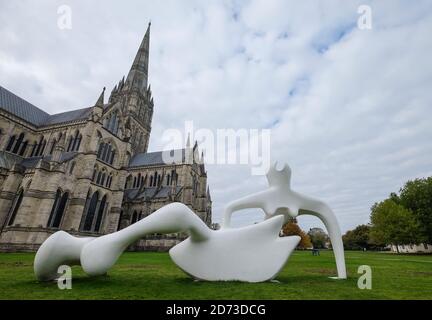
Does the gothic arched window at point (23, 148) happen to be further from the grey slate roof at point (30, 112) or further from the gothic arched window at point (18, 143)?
the grey slate roof at point (30, 112)

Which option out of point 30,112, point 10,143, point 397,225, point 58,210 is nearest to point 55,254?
point 58,210

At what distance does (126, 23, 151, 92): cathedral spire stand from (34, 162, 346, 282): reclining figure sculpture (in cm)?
5021

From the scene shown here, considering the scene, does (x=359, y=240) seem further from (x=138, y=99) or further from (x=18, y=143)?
(x=18, y=143)

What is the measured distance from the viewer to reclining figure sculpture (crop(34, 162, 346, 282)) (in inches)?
259

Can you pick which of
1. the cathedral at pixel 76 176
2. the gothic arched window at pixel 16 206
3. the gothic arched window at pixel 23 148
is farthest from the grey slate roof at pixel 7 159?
the gothic arched window at pixel 16 206

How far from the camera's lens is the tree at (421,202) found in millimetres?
37513

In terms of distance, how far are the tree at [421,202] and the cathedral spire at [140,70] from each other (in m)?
56.0

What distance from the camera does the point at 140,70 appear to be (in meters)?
55.2

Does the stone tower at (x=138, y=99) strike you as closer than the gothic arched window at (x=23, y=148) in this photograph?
No

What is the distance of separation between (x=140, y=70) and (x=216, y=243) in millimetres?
55656

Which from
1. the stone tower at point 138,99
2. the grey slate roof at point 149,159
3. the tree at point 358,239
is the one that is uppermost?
the stone tower at point 138,99

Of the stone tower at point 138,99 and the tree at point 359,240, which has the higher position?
the stone tower at point 138,99
